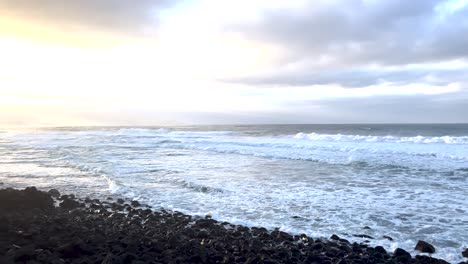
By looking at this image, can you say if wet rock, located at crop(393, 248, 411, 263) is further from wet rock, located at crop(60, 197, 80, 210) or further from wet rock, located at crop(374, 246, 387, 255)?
wet rock, located at crop(60, 197, 80, 210)

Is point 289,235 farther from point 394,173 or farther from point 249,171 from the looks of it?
point 394,173

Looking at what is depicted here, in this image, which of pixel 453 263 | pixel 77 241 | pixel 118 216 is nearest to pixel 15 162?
pixel 118 216

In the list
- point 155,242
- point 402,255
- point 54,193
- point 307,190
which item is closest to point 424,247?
point 402,255

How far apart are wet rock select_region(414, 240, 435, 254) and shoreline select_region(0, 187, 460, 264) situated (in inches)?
14.2

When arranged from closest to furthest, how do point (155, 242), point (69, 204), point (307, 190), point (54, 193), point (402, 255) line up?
point (402, 255), point (155, 242), point (69, 204), point (54, 193), point (307, 190)

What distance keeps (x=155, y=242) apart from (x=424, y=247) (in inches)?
181

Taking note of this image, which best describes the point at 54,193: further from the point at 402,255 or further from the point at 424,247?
the point at 424,247

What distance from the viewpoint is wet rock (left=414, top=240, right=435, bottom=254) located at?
6.32 meters

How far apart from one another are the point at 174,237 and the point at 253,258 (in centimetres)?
167

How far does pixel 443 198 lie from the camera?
34.5 ft

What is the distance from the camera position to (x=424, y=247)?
6379 millimetres

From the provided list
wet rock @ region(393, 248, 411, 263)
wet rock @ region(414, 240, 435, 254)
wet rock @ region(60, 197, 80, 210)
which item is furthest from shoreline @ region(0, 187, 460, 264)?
wet rock @ region(60, 197, 80, 210)

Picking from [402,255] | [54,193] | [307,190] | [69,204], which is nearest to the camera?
[402,255]

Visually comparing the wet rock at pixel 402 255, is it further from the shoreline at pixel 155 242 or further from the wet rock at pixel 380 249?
the wet rock at pixel 380 249
